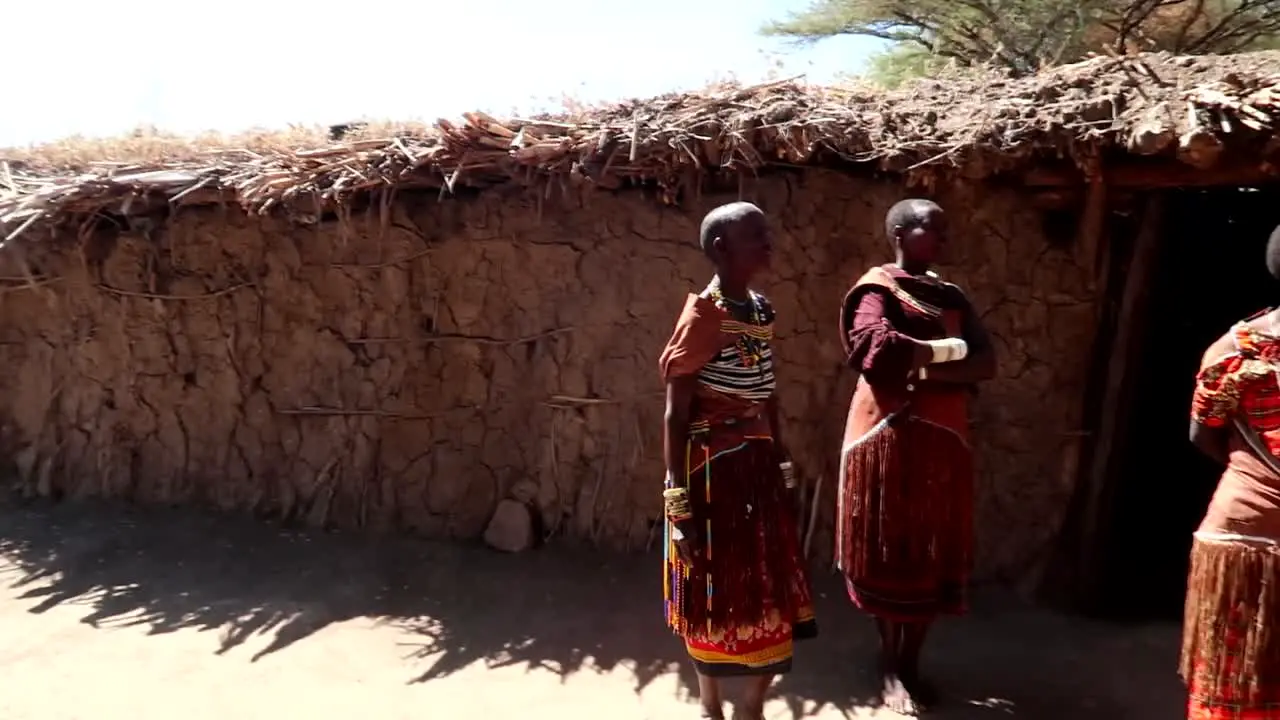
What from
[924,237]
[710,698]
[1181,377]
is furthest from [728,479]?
[1181,377]

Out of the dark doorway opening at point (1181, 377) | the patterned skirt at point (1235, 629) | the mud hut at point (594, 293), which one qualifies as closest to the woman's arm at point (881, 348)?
the patterned skirt at point (1235, 629)

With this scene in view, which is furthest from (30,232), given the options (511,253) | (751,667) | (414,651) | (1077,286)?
(1077,286)

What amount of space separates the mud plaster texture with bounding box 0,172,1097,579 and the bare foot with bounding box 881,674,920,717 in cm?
120

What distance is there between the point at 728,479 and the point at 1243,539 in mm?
1356

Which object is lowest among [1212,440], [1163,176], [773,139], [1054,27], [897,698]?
[897,698]

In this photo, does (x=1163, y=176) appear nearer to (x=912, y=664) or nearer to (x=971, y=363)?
(x=971, y=363)

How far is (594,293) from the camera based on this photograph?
463 centimetres

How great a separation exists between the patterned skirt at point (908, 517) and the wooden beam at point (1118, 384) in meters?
1.40

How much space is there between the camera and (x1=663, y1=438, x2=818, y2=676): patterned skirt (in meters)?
2.79

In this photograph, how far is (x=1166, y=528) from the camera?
4.75 meters

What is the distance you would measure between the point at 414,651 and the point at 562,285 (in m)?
1.85

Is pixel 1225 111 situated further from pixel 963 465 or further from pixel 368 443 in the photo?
pixel 368 443

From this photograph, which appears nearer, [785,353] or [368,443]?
[785,353]

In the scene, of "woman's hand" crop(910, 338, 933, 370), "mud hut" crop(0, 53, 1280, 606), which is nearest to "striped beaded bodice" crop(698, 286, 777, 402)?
"woman's hand" crop(910, 338, 933, 370)
